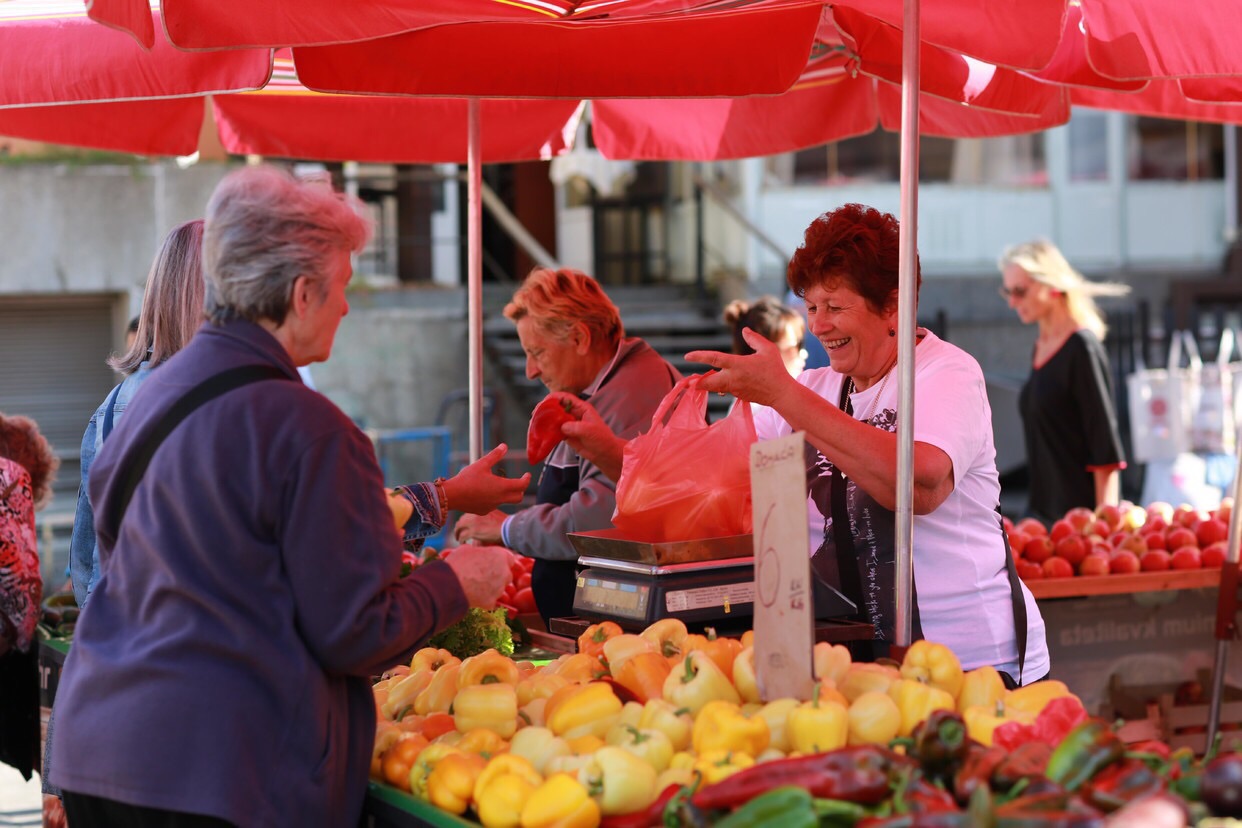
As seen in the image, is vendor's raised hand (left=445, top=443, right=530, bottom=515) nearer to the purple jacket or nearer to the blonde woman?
the purple jacket

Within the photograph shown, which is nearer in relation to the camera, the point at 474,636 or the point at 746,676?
the point at 746,676

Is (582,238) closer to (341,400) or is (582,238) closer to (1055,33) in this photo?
(341,400)

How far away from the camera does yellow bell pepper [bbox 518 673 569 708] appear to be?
2.66m

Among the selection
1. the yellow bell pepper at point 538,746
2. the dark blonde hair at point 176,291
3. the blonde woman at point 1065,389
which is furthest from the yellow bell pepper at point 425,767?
the blonde woman at point 1065,389

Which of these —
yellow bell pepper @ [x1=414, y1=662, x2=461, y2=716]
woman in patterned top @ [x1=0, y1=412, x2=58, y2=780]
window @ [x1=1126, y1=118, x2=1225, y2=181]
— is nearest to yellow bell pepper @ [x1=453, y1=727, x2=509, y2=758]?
yellow bell pepper @ [x1=414, y1=662, x2=461, y2=716]

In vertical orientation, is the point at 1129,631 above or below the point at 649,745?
below

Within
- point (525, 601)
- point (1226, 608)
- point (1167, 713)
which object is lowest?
point (1167, 713)

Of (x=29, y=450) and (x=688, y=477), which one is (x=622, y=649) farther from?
(x=29, y=450)

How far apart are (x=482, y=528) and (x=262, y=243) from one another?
2.49 meters

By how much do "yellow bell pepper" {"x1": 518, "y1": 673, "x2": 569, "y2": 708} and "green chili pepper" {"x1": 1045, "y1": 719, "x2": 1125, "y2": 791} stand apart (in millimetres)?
1015

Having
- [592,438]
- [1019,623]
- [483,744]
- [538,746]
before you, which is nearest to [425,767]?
[483,744]

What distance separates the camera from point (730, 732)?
2182 millimetres

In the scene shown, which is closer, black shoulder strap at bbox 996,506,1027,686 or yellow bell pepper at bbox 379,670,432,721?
yellow bell pepper at bbox 379,670,432,721

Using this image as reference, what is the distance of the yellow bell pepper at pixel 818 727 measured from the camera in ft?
7.01
